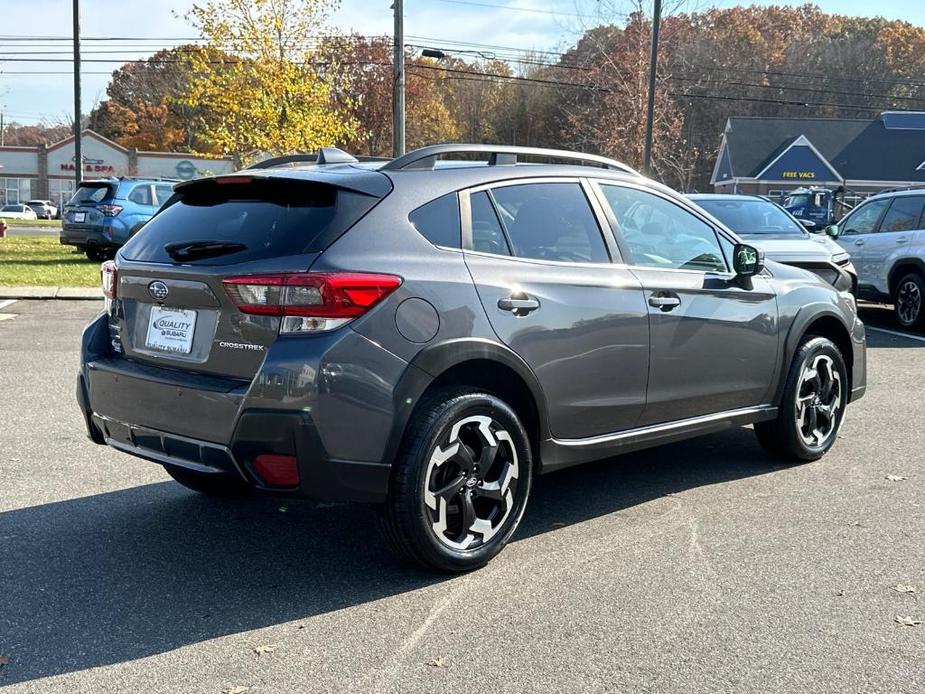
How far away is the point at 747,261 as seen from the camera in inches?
209

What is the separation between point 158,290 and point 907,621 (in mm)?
3252

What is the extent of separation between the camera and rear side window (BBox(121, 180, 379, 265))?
378 centimetres

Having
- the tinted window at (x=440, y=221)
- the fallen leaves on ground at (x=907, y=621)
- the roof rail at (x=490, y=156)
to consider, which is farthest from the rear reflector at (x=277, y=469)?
the fallen leaves on ground at (x=907, y=621)

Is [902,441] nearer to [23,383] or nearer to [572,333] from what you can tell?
[572,333]

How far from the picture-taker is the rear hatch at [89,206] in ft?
64.1

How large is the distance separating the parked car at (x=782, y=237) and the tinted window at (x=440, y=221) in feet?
21.3

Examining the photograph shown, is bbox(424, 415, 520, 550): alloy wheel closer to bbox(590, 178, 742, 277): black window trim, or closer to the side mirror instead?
bbox(590, 178, 742, 277): black window trim

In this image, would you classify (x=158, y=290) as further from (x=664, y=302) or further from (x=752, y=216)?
(x=752, y=216)

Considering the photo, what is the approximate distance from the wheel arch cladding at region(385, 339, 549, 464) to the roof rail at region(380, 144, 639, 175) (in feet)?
2.89

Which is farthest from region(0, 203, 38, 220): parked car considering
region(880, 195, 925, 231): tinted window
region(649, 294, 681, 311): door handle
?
region(649, 294, 681, 311): door handle

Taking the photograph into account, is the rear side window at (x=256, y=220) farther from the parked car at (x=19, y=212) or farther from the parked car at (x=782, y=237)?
the parked car at (x=19, y=212)

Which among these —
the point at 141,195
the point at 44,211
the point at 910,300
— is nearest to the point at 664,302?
the point at 910,300

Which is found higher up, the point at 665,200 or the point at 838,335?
the point at 665,200

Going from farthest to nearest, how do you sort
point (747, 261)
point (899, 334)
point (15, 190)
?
point (15, 190)
point (899, 334)
point (747, 261)
